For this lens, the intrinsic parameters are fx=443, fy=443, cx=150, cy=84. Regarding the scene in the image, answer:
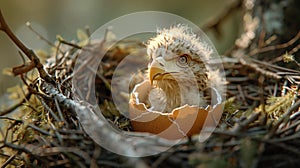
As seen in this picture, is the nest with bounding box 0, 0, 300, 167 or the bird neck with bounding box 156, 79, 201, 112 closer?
the nest with bounding box 0, 0, 300, 167

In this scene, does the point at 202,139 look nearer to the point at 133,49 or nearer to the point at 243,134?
the point at 243,134

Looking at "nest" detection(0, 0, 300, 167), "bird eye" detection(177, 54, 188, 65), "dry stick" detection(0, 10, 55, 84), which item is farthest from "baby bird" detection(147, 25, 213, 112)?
"dry stick" detection(0, 10, 55, 84)

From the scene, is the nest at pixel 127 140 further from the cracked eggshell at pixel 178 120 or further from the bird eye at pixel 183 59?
the bird eye at pixel 183 59

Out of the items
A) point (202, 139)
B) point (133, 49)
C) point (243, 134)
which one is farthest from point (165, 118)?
point (133, 49)

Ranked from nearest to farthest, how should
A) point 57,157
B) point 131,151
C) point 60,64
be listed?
point 131,151 < point 57,157 < point 60,64

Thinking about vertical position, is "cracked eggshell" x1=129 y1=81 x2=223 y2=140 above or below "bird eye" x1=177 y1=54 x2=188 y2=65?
below

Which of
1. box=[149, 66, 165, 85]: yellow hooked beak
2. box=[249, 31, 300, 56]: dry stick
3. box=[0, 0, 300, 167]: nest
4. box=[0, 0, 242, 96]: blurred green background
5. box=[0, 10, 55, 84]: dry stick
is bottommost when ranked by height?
box=[0, 0, 300, 167]: nest

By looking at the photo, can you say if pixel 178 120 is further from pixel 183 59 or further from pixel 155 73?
pixel 183 59

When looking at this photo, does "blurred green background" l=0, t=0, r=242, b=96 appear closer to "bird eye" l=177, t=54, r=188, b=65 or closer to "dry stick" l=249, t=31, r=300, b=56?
"dry stick" l=249, t=31, r=300, b=56
